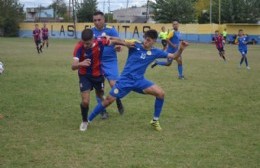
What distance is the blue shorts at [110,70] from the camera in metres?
9.46

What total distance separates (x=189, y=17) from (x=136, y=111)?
183 ft

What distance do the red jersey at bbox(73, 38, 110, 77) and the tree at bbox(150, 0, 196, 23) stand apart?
5658 centimetres

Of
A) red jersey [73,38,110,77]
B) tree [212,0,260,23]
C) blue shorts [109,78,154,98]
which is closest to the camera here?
red jersey [73,38,110,77]

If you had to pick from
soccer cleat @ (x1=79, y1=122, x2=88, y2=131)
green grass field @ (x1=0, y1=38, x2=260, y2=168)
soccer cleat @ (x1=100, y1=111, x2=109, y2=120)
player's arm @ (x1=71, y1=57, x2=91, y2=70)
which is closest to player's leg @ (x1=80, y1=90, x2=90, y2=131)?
soccer cleat @ (x1=79, y1=122, x2=88, y2=131)

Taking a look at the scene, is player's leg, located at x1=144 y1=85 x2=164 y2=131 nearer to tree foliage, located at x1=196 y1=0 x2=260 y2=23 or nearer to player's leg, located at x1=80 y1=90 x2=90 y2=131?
player's leg, located at x1=80 y1=90 x2=90 y2=131

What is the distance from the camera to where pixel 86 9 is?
250 feet

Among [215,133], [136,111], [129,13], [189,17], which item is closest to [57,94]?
[136,111]

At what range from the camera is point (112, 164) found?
20.1 ft

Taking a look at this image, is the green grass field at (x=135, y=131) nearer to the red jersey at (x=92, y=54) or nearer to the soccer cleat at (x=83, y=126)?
the soccer cleat at (x=83, y=126)

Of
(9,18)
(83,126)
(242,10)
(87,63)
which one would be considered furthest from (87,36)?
(9,18)

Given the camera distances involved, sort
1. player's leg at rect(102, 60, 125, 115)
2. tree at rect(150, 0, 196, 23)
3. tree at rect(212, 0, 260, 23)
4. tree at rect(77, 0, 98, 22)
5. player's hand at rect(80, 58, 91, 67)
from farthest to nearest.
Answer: tree at rect(77, 0, 98, 22), tree at rect(150, 0, 196, 23), tree at rect(212, 0, 260, 23), player's leg at rect(102, 60, 125, 115), player's hand at rect(80, 58, 91, 67)

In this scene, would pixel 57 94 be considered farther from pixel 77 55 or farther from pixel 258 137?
pixel 258 137

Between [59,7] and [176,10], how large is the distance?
49.4 metres

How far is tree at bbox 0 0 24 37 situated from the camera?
68.1m
